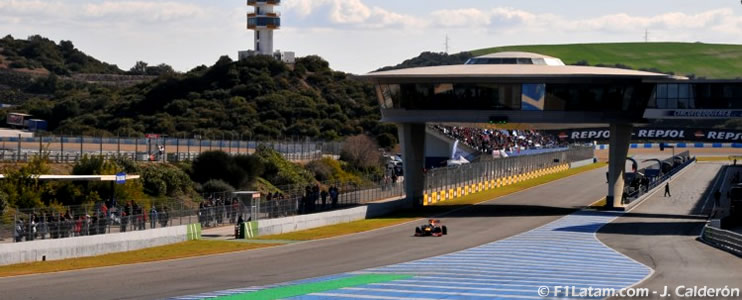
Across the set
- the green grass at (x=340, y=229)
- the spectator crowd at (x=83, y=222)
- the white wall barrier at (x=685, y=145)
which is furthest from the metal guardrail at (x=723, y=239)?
the white wall barrier at (x=685, y=145)

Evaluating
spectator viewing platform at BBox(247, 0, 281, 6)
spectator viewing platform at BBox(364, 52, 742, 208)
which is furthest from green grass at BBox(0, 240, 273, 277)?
spectator viewing platform at BBox(247, 0, 281, 6)

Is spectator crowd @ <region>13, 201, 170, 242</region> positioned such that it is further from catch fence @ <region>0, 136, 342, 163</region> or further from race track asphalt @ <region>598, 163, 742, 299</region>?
catch fence @ <region>0, 136, 342, 163</region>

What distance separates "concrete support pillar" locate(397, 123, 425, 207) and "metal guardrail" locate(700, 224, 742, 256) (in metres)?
21.8

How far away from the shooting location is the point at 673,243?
4819cm

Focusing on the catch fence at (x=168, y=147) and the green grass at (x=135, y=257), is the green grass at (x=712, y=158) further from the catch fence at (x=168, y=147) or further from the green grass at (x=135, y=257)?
the green grass at (x=135, y=257)

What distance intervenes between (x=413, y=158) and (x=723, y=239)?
1034 inches

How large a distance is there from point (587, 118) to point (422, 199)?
1262 cm

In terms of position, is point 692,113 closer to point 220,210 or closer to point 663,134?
point 220,210

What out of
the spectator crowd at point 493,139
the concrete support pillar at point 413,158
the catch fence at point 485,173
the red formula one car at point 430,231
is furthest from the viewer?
the spectator crowd at point 493,139

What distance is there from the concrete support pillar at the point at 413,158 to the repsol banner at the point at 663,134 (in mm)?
105026

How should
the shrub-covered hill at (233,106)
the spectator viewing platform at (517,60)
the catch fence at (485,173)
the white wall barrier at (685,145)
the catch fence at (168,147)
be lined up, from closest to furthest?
the spectator viewing platform at (517,60) < the catch fence at (485,173) < the catch fence at (168,147) < the shrub-covered hill at (233,106) < the white wall barrier at (685,145)

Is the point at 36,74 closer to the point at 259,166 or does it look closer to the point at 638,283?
the point at 259,166

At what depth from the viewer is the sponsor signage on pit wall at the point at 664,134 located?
16975cm

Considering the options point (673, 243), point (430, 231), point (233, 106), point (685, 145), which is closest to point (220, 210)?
point (430, 231)
